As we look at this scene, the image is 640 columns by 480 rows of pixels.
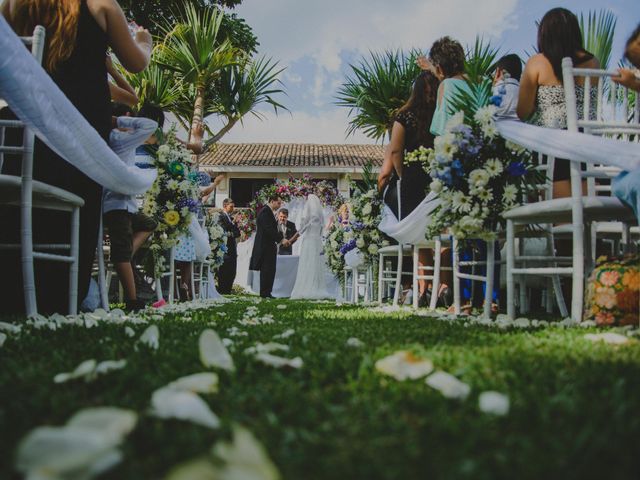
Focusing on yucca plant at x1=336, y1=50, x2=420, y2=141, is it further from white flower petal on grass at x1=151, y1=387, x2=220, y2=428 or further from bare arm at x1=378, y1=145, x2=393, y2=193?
white flower petal on grass at x1=151, y1=387, x2=220, y2=428

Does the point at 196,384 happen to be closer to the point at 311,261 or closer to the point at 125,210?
the point at 125,210

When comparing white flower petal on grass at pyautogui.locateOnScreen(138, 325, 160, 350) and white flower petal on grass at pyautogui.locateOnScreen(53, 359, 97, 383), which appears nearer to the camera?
white flower petal on grass at pyautogui.locateOnScreen(53, 359, 97, 383)

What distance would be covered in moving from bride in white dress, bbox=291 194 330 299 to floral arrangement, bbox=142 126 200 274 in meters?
6.26

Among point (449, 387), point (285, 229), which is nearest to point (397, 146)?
point (449, 387)

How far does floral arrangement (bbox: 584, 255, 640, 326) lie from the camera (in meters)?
2.35

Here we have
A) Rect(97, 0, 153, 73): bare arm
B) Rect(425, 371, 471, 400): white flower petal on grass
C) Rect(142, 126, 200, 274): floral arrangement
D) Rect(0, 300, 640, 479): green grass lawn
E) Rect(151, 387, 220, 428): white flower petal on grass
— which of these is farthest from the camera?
Rect(142, 126, 200, 274): floral arrangement

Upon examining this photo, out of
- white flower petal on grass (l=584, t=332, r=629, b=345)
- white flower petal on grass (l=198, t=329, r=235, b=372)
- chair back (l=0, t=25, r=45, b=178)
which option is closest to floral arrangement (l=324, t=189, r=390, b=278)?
chair back (l=0, t=25, r=45, b=178)

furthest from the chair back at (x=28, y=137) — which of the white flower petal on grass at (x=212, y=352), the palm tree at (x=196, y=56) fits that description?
the palm tree at (x=196, y=56)

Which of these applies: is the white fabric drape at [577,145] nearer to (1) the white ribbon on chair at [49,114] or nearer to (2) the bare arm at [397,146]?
(2) the bare arm at [397,146]

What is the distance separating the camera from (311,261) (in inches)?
452

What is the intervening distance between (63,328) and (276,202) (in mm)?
9538

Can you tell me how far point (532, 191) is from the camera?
325 centimetres

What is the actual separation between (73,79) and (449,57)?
2.71 meters

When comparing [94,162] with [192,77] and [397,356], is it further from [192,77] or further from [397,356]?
[192,77]
